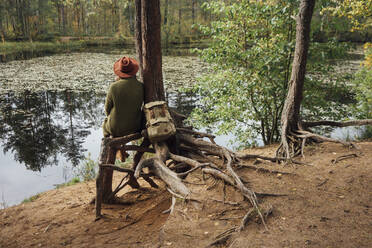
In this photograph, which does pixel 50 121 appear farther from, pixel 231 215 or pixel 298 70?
pixel 231 215

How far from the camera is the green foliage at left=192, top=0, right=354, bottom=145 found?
650 cm

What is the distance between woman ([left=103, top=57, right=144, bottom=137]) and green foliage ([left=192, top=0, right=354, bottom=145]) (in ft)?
10.6

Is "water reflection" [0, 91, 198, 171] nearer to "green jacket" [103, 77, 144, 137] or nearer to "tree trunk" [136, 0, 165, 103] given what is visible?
"green jacket" [103, 77, 144, 137]

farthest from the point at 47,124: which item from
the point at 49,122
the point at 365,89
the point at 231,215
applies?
the point at 365,89

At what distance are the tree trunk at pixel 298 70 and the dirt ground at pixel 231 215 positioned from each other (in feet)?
1.98

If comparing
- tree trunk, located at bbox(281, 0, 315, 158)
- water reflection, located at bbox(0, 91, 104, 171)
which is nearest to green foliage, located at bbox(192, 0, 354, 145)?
tree trunk, located at bbox(281, 0, 315, 158)

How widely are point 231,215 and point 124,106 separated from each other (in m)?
2.35

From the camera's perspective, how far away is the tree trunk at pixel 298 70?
5.33 metres

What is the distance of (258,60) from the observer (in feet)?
22.3

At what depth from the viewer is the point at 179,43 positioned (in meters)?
43.1

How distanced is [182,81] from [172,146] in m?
11.7

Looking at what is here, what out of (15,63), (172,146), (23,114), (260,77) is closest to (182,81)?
(23,114)

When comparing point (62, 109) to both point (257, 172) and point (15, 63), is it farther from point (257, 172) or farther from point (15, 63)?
point (15, 63)

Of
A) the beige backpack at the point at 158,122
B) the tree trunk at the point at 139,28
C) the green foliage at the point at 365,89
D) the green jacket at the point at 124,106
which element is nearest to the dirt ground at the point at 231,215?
the beige backpack at the point at 158,122
